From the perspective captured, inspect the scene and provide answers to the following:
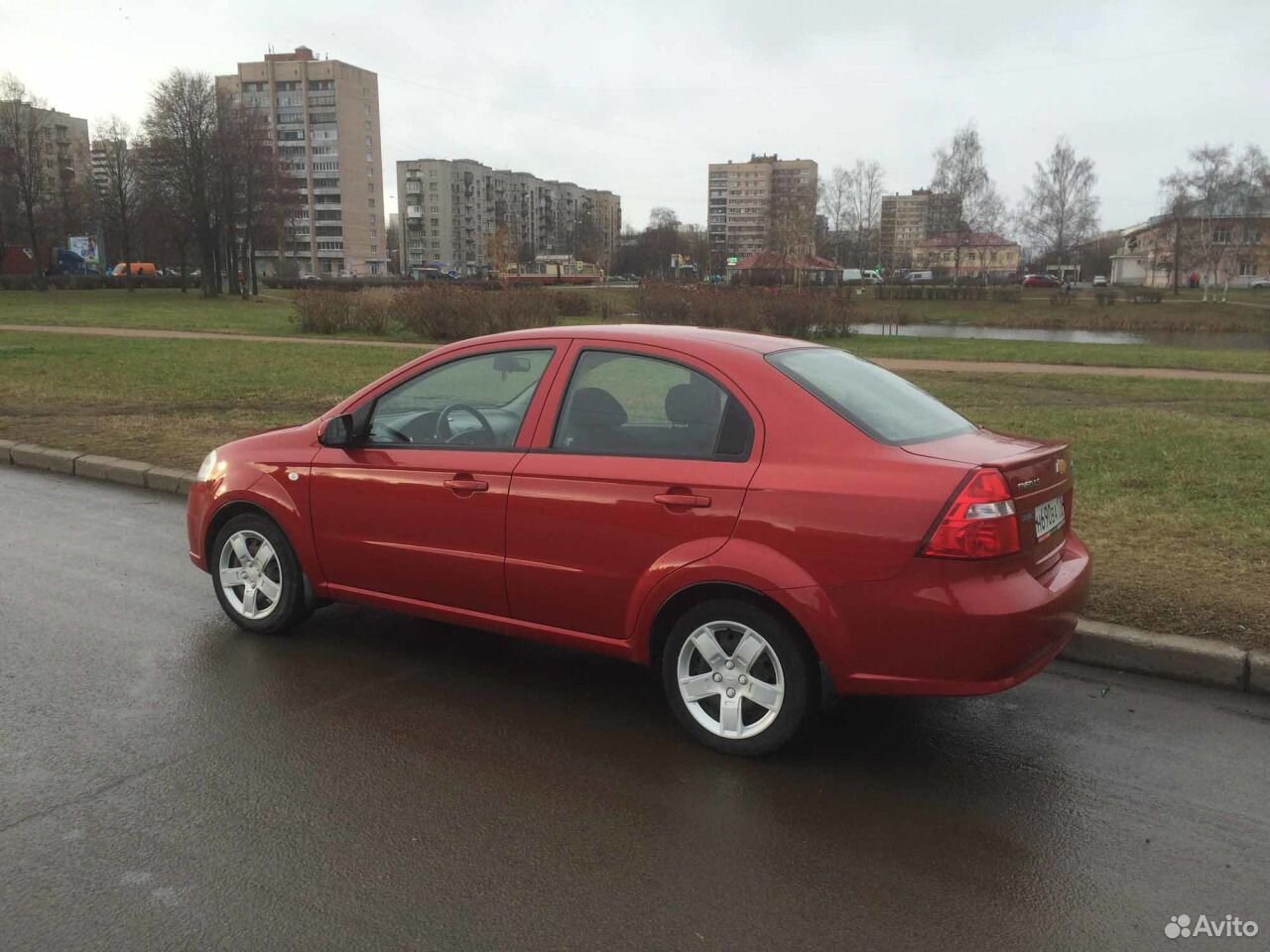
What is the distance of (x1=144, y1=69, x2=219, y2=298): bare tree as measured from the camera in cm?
5962

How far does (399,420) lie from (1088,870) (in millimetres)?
3386

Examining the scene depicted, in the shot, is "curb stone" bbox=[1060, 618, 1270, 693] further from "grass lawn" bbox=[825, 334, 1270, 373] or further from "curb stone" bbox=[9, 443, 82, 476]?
"grass lawn" bbox=[825, 334, 1270, 373]

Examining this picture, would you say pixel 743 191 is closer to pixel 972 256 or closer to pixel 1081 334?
pixel 972 256

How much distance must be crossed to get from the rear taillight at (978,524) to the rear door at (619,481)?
73 cm

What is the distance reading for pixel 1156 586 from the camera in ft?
18.6

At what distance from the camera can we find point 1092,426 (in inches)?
439

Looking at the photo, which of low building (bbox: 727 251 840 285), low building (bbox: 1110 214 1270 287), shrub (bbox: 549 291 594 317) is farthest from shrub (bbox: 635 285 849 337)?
low building (bbox: 1110 214 1270 287)

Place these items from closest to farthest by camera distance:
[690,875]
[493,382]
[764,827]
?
[690,875] → [764,827] → [493,382]

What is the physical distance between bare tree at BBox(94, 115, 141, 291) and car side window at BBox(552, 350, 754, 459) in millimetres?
71331

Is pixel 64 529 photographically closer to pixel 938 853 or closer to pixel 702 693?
pixel 702 693

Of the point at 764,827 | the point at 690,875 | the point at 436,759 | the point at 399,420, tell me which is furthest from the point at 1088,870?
the point at 399,420

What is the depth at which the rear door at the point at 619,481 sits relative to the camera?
395 cm

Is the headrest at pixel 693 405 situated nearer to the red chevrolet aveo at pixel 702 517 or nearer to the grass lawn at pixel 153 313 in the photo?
the red chevrolet aveo at pixel 702 517

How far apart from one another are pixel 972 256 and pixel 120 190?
232ft
